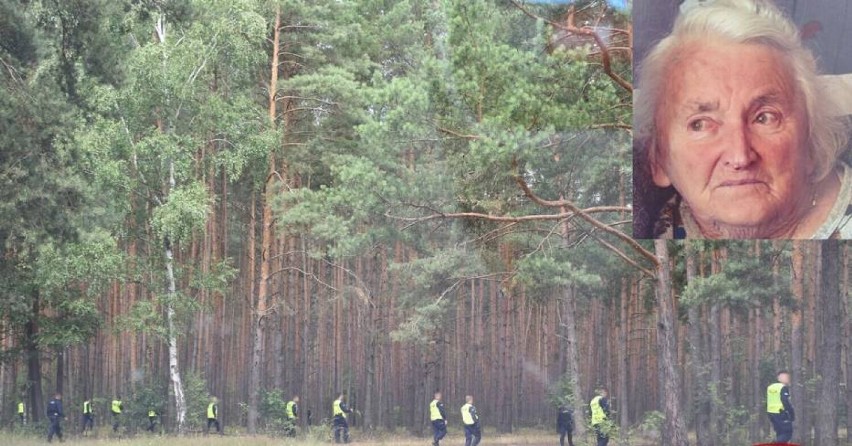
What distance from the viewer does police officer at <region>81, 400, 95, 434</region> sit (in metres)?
28.4

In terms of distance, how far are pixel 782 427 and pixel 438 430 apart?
728 centimetres

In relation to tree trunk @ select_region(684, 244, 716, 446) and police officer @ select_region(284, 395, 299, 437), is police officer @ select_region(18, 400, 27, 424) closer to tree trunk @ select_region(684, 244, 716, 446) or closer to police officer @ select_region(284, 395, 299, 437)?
police officer @ select_region(284, 395, 299, 437)

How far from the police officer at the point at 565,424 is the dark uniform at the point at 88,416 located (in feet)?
42.3

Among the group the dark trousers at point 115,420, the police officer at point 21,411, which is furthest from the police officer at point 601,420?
the police officer at point 21,411

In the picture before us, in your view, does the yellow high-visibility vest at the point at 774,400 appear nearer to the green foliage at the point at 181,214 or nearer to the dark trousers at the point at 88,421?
the green foliage at the point at 181,214

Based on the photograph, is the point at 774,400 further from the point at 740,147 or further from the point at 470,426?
the point at 470,426

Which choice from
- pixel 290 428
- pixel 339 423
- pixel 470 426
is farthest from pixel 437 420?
pixel 290 428

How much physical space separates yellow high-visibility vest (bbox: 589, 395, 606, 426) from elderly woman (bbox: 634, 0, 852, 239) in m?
5.62

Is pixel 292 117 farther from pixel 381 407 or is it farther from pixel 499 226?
pixel 499 226

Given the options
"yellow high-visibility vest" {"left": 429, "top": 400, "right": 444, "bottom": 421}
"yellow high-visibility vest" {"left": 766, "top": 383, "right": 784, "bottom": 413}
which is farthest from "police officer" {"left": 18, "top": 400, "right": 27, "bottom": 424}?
"yellow high-visibility vest" {"left": 766, "top": 383, "right": 784, "bottom": 413}

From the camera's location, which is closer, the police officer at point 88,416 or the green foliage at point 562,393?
the green foliage at point 562,393

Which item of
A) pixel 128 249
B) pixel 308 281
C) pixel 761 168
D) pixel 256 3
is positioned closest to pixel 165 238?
pixel 128 249

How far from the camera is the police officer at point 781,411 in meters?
17.3

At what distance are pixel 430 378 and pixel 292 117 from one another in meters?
7.23
